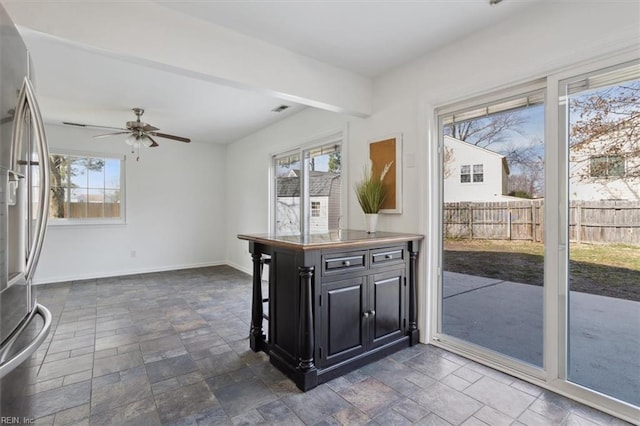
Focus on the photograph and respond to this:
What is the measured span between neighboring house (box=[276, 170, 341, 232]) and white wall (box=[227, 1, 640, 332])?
49 cm

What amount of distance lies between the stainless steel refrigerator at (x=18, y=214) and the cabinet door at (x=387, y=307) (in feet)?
6.49

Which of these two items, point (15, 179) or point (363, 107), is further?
point (363, 107)

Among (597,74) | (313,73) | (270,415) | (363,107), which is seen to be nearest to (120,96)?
(313,73)

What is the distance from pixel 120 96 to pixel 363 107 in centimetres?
286

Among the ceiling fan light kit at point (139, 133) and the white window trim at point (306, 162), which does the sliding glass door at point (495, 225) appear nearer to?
the white window trim at point (306, 162)

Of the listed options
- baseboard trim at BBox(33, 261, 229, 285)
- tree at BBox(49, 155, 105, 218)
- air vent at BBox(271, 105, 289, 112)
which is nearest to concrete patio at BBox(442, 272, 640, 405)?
air vent at BBox(271, 105, 289, 112)

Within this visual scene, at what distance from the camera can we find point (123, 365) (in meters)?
2.45

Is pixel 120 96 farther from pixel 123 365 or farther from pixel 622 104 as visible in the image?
pixel 622 104

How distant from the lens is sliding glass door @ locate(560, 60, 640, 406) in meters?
1.87

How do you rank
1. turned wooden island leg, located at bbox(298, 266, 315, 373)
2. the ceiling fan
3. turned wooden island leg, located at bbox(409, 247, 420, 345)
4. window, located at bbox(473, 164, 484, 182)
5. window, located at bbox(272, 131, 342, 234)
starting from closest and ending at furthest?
turned wooden island leg, located at bbox(298, 266, 315, 373) < window, located at bbox(473, 164, 484, 182) < turned wooden island leg, located at bbox(409, 247, 420, 345) < the ceiling fan < window, located at bbox(272, 131, 342, 234)

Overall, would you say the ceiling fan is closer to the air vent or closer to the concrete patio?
the air vent

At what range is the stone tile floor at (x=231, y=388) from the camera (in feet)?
5.95

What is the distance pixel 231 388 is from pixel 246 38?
2597mm

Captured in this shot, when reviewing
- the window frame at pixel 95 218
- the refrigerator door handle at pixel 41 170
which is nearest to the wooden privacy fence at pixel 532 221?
the refrigerator door handle at pixel 41 170
